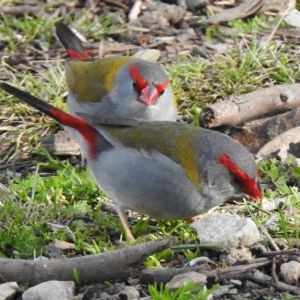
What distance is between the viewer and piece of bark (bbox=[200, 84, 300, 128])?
702 cm

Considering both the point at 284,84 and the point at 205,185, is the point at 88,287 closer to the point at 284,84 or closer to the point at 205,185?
the point at 205,185

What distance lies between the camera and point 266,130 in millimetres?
7004

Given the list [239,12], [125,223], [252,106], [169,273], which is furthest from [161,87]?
[239,12]

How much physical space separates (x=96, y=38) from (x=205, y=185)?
13.0 feet

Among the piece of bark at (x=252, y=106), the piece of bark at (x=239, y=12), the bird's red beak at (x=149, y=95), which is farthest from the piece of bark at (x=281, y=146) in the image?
the piece of bark at (x=239, y=12)

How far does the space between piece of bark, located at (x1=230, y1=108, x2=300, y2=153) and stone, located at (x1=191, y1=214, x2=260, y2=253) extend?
1.62 meters

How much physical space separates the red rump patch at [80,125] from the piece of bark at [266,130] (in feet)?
4.87

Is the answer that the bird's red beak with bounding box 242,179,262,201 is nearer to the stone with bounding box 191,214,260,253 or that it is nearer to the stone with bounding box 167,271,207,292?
the stone with bounding box 191,214,260,253

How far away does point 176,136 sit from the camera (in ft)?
18.7

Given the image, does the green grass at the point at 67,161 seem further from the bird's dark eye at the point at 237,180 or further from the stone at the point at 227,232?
the bird's dark eye at the point at 237,180

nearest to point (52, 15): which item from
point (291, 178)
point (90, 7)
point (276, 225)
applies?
point (90, 7)

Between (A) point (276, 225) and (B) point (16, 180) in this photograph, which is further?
(B) point (16, 180)

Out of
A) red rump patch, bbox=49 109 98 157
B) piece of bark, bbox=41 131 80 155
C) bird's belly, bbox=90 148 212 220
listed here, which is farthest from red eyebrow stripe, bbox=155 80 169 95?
bird's belly, bbox=90 148 212 220

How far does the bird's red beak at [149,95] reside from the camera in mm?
6867
